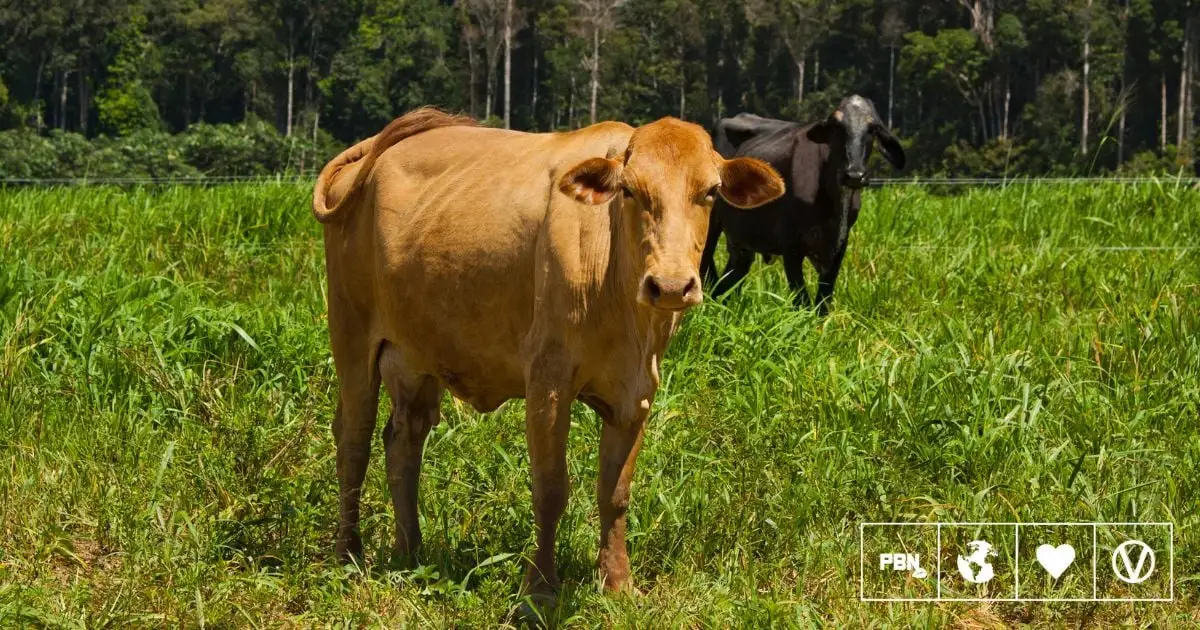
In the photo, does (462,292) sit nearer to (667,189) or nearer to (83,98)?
(667,189)

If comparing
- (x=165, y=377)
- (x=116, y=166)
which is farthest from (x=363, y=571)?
(x=116, y=166)

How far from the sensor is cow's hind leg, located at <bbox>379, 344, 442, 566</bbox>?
536 cm

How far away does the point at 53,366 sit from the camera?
717 cm

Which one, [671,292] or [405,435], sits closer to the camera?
[671,292]

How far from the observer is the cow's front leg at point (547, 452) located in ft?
15.4

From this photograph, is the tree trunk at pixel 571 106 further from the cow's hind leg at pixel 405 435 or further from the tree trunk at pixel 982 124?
the cow's hind leg at pixel 405 435

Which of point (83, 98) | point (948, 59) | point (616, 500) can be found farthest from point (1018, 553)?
point (83, 98)

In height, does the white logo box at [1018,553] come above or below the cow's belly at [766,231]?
below

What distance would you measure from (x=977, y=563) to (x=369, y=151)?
2566 millimetres

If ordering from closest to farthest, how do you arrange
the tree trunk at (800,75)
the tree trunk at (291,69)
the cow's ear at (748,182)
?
the cow's ear at (748,182)
the tree trunk at (800,75)
the tree trunk at (291,69)

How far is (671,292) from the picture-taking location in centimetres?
414

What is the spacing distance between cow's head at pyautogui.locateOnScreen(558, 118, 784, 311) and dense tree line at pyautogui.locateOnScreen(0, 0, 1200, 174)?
45.6m

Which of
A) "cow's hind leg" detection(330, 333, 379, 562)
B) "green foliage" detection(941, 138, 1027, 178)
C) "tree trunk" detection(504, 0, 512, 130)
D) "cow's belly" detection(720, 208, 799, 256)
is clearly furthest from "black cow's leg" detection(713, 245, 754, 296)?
"tree trunk" detection(504, 0, 512, 130)

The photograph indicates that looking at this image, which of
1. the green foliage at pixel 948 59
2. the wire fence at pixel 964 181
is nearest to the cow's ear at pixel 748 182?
the wire fence at pixel 964 181
